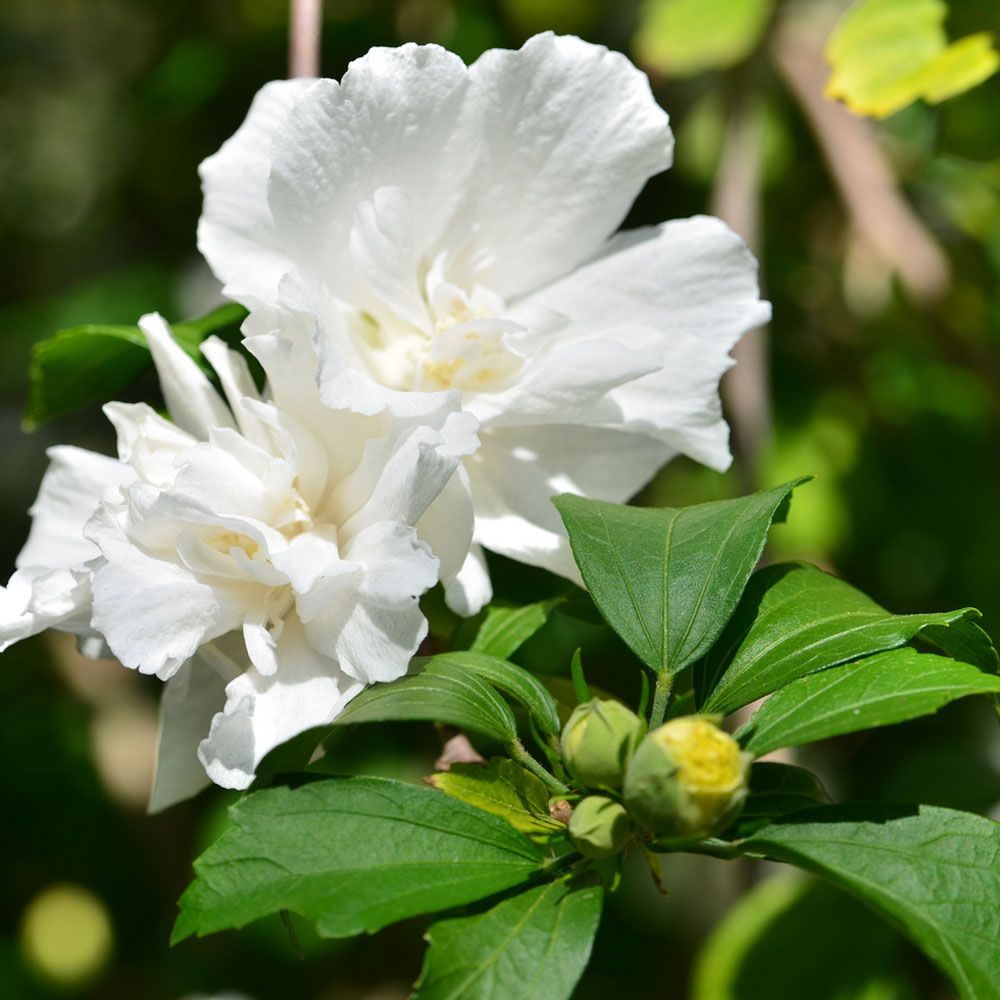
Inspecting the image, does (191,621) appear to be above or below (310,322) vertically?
below

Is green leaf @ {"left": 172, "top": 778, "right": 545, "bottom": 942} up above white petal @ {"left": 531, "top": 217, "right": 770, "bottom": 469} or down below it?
below

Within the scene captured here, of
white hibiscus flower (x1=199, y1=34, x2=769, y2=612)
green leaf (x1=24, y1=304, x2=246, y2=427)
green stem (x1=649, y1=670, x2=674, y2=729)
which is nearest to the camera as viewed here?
green stem (x1=649, y1=670, x2=674, y2=729)

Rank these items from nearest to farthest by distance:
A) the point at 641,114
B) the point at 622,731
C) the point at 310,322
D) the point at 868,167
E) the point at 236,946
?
the point at 622,731
the point at 310,322
the point at 641,114
the point at 868,167
the point at 236,946

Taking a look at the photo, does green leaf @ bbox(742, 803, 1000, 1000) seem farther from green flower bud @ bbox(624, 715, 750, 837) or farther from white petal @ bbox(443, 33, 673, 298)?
white petal @ bbox(443, 33, 673, 298)

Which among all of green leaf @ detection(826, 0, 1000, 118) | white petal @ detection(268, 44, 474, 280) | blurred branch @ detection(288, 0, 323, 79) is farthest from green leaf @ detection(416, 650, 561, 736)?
green leaf @ detection(826, 0, 1000, 118)

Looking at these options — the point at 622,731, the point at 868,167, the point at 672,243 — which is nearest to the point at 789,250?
the point at 868,167

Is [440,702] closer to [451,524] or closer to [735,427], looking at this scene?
[451,524]

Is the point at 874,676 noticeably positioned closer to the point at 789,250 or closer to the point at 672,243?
the point at 672,243
